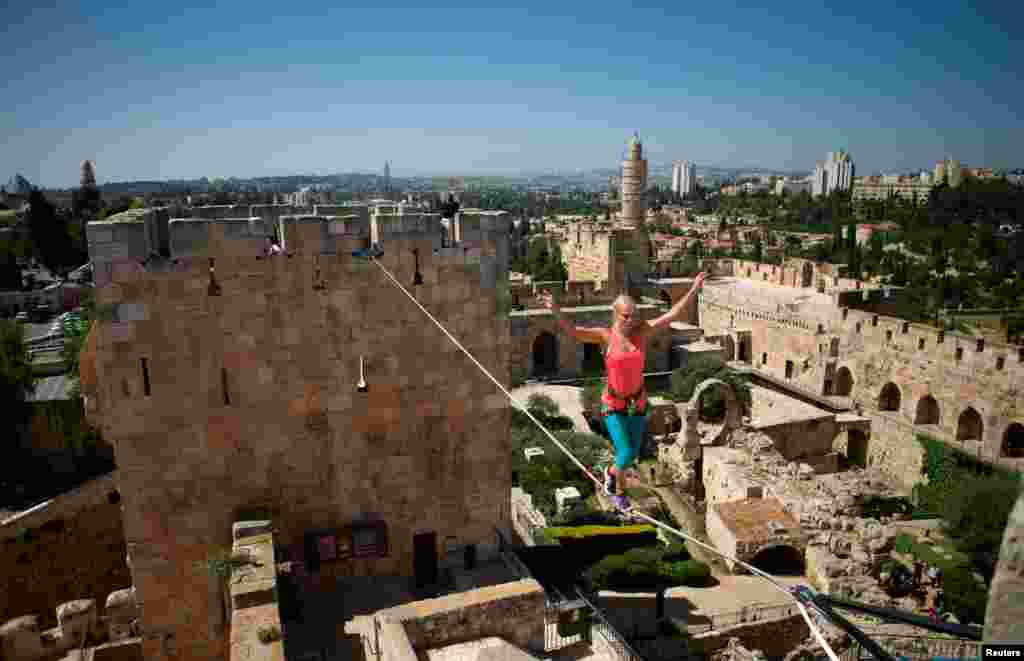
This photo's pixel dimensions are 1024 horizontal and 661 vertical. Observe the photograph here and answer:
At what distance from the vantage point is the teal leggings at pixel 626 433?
5652 mm

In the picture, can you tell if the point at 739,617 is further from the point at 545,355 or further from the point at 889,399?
the point at 545,355

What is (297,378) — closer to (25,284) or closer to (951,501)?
(951,501)

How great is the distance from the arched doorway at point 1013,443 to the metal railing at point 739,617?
15.4 meters

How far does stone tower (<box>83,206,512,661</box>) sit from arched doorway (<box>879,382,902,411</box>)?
79.4 ft

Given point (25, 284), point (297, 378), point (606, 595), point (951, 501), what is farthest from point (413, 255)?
point (25, 284)

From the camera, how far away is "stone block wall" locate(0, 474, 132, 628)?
551 inches

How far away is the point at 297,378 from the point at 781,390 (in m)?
28.0

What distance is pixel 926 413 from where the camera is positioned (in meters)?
24.3

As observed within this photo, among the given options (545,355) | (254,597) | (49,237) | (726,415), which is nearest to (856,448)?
(726,415)

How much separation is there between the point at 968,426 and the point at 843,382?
587cm

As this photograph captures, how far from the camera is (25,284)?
4584 centimetres

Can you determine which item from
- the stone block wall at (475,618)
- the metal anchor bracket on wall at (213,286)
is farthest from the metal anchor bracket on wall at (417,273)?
the stone block wall at (475,618)

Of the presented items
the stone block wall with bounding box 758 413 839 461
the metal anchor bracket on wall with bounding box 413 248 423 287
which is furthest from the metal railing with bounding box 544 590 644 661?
the stone block wall with bounding box 758 413 839 461

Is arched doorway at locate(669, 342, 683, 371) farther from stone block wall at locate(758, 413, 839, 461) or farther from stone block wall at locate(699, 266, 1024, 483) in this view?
stone block wall at locate(758, 413, 839, 461)
